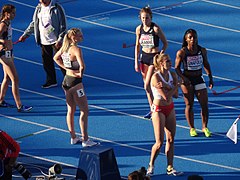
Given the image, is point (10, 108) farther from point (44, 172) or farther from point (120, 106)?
point (44, 172)

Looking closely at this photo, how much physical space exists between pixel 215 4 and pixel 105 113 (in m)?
8.24

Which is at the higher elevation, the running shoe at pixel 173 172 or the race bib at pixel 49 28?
the race bib at pixel 49 28

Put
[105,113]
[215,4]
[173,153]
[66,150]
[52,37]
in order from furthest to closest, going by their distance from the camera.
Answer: [215,4] < [52,37] < [105,113] < [66,150] < [173,153]

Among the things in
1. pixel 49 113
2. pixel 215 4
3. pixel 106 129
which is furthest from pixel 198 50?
pixel 215 4

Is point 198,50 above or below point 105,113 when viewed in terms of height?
above

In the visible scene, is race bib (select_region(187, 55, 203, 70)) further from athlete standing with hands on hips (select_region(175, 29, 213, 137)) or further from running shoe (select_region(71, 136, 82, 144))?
running shoe (select_region(71, 136, 82, 144))

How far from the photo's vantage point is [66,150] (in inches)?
634

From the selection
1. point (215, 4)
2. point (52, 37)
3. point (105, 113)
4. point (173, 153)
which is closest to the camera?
point (173, 153)

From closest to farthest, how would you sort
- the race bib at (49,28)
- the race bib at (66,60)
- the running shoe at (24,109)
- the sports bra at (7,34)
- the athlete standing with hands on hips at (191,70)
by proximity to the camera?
the race bib at (66,60) < the athlete standing with hands on hips at (191,70) < the sports bra at (7,34) < the running shoe at (24,109) < the race bib at (49,28)

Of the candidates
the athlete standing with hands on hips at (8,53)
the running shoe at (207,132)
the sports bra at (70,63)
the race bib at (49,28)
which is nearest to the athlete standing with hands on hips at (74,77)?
the sports bra at (70,63)

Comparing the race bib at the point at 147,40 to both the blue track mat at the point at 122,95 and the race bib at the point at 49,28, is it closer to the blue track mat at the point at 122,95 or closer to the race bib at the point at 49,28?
the blue track mat at the point at 122,95

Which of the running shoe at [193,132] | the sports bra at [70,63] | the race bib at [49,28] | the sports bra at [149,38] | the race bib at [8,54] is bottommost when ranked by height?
the running shoe at [193,132]

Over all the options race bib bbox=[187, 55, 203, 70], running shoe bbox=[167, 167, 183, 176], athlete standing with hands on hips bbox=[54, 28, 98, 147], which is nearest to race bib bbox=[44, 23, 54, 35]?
athlete standing with hands on hips bbox=[54, 28, 98, 147]

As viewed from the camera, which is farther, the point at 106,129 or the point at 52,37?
the point at 52,37
